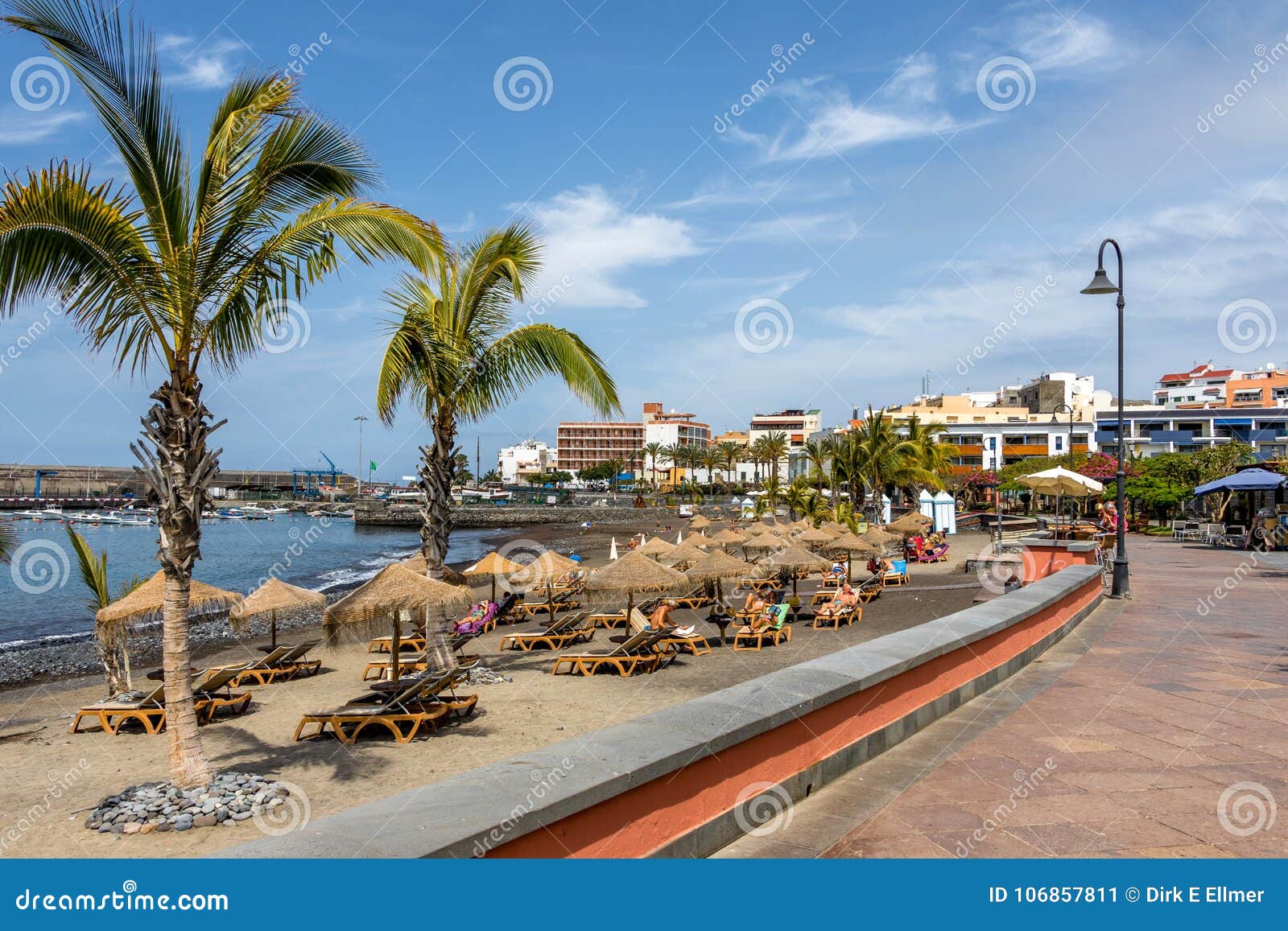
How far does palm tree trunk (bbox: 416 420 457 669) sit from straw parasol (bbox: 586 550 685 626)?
2.76 m

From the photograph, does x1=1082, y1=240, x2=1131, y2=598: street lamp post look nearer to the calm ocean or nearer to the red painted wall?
the red painted wall

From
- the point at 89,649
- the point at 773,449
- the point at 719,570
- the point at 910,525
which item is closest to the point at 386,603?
the point at 719,570

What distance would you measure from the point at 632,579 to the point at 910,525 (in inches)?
578

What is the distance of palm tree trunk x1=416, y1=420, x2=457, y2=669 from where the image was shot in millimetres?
11477

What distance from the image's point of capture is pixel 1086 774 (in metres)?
4.90

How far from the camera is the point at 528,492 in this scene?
146 metres

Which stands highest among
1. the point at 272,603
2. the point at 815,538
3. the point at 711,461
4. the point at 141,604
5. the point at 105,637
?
the point at 711,461

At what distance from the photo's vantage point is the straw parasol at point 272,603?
1330 cm

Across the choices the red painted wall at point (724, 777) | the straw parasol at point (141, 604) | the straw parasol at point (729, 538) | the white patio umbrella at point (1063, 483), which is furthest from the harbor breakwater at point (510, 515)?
the red painted wall at point (724, 777)

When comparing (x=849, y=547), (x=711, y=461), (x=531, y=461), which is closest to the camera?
(x=849, y=547)

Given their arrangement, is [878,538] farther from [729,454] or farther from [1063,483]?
[729,454]

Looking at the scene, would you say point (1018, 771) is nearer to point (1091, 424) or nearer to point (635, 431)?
point (1091, 424)

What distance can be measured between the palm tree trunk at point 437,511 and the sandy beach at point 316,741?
3.06ft

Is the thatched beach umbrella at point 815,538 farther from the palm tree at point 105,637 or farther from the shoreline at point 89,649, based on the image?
the palm tree at point 105,637
